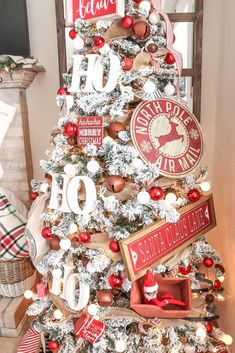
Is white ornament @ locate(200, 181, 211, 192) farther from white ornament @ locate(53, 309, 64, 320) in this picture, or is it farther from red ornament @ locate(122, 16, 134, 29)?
white ornament @ locate(53, 309, 64, 320)

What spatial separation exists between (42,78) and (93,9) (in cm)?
103

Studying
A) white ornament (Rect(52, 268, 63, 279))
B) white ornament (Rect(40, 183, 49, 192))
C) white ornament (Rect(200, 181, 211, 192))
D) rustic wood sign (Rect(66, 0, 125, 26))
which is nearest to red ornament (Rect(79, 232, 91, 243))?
white ornament (Rect(52, 268, 63, 279))

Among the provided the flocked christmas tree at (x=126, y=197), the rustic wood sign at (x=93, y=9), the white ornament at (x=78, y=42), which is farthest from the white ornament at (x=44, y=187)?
the rustic wood sign at (x=93, y=9)

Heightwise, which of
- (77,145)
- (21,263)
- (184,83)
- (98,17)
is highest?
(98,17)

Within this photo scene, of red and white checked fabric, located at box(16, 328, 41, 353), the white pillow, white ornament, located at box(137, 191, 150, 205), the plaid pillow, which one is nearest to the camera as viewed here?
white ornament, located at box(137, 191, 150, 205)

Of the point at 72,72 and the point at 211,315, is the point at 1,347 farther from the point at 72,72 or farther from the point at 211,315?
the point at 72,72

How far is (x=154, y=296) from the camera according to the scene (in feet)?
4.40

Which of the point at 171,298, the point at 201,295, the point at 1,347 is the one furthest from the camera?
the point at 1,347

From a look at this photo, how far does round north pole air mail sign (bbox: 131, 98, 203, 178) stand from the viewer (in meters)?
1.32

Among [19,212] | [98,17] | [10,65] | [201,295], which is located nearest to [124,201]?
[201,295]

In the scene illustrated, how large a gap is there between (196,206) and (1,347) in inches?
58.8

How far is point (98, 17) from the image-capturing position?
54.0 inches

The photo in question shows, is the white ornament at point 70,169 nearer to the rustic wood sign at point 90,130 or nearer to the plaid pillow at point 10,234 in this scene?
the rustic wood sign at point 90,130

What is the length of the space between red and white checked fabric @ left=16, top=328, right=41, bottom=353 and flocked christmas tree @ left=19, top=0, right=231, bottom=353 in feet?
1.44
